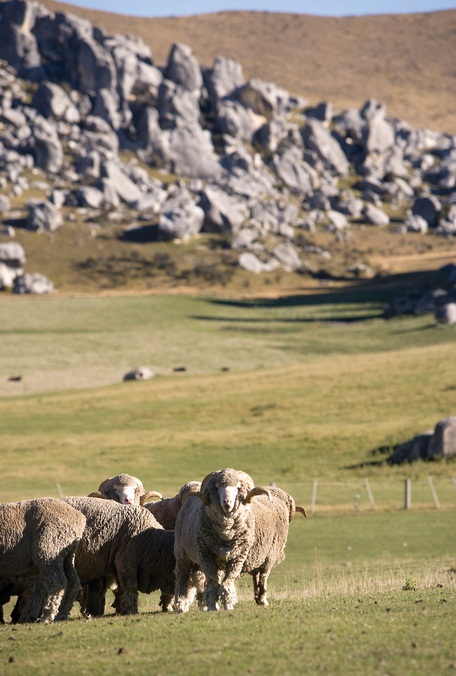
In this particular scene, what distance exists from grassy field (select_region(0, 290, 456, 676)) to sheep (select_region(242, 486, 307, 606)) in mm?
650

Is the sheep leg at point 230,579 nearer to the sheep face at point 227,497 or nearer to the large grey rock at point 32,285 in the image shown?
the sheep face at point 227,497

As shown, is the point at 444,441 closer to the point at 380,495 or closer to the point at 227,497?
the point at 380,495

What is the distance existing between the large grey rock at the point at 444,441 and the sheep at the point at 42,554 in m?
34.6

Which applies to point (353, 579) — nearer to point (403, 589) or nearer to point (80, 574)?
point (403, 589)

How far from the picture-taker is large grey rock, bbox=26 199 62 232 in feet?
556

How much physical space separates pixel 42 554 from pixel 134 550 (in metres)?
1.58

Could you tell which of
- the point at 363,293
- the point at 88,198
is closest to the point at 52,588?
the point at 363,293

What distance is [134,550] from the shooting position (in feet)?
54.6

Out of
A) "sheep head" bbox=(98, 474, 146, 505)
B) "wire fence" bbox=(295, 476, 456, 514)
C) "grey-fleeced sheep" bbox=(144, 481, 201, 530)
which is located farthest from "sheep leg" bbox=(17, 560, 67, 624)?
"wire fence" bbox=(295, 476, 456, 514)

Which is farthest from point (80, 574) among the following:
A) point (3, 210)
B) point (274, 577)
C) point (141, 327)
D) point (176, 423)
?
point (3, 210)

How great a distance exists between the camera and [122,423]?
62.0 m


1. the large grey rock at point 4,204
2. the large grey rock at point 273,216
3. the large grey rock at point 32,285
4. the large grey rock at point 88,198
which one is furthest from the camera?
the large grey rock at point 88,198

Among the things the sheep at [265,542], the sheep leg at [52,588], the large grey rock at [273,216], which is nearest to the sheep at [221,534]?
the sheep at [265,542]

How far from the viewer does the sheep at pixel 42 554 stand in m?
15.7
